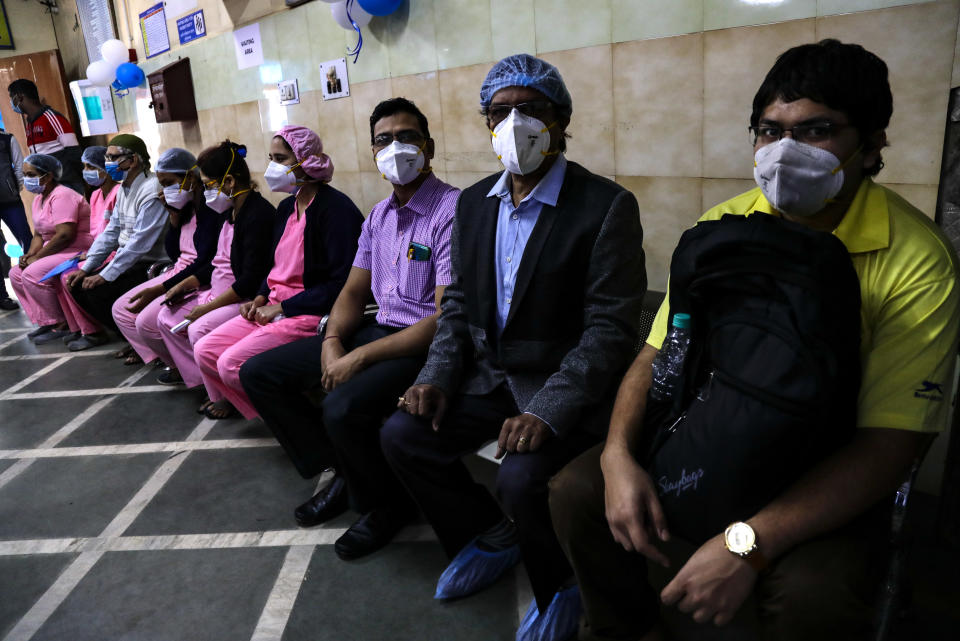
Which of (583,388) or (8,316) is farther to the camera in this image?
A: (8,316)

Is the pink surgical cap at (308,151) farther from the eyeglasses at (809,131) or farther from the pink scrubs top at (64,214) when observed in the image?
the pink scrubs top at (64,214)

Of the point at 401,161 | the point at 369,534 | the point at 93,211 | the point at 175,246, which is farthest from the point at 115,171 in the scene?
the point at 369,534

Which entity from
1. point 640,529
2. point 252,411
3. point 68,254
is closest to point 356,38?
point 252,411

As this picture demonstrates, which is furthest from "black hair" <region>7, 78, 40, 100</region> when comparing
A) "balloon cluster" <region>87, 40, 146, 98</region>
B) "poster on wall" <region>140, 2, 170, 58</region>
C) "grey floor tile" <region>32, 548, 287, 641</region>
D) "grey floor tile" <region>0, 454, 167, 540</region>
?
"grey floor tile" <region>32, 548, 287, 641</region>

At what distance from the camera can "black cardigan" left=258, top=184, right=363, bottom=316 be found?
9.65 ft

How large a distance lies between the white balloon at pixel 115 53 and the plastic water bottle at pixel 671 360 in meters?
7.71

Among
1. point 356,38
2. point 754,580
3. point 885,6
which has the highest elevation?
point 356,38

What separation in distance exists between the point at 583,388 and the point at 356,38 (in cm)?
319

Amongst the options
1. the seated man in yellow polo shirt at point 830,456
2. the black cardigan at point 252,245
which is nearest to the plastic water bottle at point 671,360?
the seated man in yellow polo shirt at point 830,456

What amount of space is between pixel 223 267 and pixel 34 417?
60.9 inches

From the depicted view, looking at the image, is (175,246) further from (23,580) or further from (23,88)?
(23,88)

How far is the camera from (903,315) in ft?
3.95

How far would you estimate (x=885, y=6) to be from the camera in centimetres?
187

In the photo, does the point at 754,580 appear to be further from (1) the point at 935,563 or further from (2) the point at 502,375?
(1) the point at 935,563
